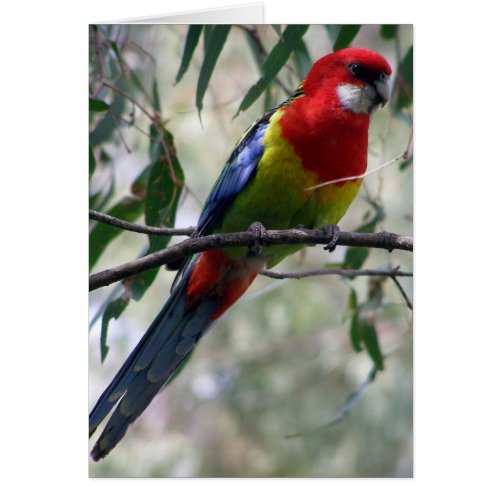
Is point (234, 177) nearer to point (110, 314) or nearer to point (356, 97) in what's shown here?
point (356, 97)

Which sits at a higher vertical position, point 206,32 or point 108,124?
point 206,32

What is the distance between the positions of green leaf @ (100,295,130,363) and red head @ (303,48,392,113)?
970 mm

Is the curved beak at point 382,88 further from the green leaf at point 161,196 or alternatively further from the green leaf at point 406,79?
the green leaf at point 161,196

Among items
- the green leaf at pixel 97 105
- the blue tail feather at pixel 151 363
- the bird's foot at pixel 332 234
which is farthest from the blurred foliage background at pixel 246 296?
the bird's foot at pixel 332 234

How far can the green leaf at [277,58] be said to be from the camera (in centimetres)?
262

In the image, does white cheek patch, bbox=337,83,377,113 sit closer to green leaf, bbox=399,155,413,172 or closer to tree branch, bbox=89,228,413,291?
green leaf, bbox=399,155,413,172

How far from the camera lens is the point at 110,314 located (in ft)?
8.66

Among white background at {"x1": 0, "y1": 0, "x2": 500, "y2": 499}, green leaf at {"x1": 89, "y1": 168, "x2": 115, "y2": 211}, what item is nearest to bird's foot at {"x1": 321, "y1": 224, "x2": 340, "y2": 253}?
white background at {"x1": 0, "y1": 0, "x2": 500, "y2": 499}

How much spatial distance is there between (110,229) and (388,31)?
1.21 m

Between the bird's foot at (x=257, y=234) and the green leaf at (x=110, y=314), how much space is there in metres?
0.51
